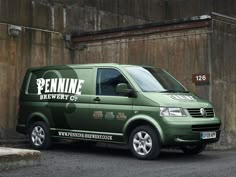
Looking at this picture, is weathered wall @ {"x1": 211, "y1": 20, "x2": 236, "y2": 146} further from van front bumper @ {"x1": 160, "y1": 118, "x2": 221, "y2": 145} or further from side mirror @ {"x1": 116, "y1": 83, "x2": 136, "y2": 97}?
side mirror @ {"x1": 116, "y1": 83, "x2": 136, "y2": 97}

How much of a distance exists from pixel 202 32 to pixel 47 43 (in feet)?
16.6

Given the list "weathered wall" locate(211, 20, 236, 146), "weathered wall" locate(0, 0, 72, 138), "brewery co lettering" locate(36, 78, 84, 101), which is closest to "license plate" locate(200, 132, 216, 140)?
"weathered wall" locate(211, 20, 236, 146)

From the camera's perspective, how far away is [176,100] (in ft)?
33.7

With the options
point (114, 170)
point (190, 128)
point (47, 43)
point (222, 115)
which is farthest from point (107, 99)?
point (47, 43)

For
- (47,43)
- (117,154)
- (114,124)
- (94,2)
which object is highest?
(94,2)

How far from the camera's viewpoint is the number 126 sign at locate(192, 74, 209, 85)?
1265cm

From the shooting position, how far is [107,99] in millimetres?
11047

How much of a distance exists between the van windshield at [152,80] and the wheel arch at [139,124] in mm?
631

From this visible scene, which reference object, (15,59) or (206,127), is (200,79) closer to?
(206,127)

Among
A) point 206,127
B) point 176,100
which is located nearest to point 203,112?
point 206,127

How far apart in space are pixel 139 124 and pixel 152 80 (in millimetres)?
1035

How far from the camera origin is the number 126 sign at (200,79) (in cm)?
1265

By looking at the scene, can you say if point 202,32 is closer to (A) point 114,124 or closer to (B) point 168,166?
(A) point 114,124

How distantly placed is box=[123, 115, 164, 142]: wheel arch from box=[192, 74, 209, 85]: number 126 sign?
2867mm
